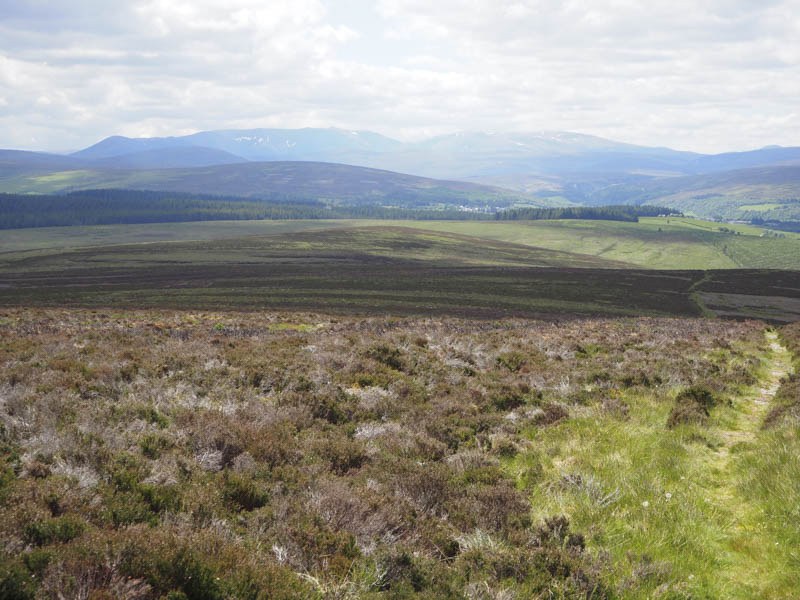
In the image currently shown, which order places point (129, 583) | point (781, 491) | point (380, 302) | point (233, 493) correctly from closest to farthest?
point (129, 583) → point (233, 493) → point (781, 491) → point (380, 302)

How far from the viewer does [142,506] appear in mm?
5426

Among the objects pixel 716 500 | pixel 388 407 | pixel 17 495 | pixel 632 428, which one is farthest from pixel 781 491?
pixel 17 495

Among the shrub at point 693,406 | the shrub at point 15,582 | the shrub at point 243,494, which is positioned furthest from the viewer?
the shrub at point 693,406

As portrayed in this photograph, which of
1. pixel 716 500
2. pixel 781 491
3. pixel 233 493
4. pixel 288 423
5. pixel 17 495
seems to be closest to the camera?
pixel 17 495

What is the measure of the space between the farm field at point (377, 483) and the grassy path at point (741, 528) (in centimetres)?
3

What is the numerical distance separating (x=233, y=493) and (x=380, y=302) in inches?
1641

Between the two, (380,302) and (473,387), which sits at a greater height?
(473,387)

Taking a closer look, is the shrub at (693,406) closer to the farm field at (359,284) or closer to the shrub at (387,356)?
the shrub at (387,356)

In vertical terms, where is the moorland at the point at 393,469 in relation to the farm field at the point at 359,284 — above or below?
above

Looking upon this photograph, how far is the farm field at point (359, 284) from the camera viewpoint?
155 feet

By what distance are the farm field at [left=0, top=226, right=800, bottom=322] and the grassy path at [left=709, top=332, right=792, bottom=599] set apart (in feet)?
106

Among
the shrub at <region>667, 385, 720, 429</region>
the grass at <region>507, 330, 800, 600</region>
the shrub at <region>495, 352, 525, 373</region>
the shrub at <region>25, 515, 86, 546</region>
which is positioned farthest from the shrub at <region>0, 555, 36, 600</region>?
the shrub at <region>495, 352, 525, 373</region>

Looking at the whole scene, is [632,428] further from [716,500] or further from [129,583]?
[129,583]

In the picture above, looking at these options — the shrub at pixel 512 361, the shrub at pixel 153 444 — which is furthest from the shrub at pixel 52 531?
the shrub at pixel 512 361
